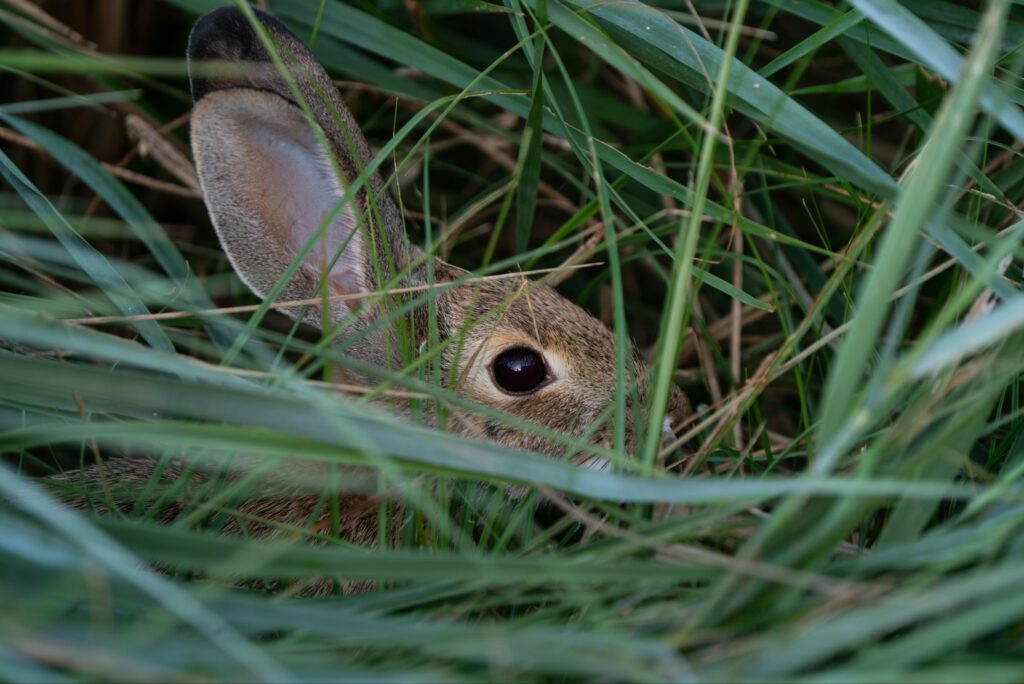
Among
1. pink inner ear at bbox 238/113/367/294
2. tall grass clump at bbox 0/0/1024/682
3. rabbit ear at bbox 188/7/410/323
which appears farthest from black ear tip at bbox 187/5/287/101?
tall grass clump at bbox 0/0/1024/682

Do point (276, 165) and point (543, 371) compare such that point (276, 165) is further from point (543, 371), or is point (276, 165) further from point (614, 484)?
point (614, 484)

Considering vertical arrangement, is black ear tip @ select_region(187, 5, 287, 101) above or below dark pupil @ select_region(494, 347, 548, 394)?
above

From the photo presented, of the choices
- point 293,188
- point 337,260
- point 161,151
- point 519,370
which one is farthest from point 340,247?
point 161,151

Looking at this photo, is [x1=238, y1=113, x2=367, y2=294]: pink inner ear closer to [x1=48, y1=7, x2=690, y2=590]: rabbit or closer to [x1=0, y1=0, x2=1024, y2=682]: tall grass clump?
[x1=48, y1=7, x2=690, y2=590]: rabbit

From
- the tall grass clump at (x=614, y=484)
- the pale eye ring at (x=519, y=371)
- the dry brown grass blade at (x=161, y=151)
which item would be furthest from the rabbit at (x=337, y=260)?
the dry brown grass blade at (x=161, y=151)

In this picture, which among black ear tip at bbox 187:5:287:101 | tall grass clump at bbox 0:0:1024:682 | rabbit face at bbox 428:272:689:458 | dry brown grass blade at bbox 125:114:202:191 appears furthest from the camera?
dry brown grass blade at bbox 125:114:202:191

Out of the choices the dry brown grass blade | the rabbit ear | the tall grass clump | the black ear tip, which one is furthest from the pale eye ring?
the dry brown grass blade

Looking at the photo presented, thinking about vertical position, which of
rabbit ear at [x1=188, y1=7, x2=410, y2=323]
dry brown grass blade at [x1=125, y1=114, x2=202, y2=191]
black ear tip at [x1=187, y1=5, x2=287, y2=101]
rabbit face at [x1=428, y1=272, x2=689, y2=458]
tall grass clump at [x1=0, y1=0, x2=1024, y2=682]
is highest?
dry brown grass blade at [x1=125, y1=114, x2=202, y2=191]

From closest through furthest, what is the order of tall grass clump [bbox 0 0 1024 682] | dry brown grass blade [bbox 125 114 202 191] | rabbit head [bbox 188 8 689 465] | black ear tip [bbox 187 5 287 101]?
tall grass clump [bbox 0 0 1024 682] → black ear tip [bbox 187 5 287 101] → rabbit head [bbox 188 8 689 465] → dry brown grass blade [bbox 125 114 202 191]

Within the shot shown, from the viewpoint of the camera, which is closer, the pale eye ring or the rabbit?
the rabbit
